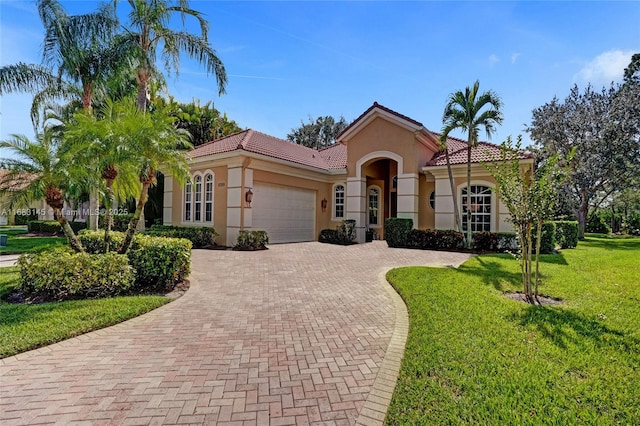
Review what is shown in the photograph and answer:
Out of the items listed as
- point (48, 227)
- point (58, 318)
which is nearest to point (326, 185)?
point (58, 318)

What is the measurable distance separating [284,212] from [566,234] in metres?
15.2

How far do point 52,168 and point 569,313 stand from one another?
11119 millimetres

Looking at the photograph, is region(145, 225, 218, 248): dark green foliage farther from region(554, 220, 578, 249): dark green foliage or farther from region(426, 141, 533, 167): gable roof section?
region(554, 220, 578, 249): dark green foliage

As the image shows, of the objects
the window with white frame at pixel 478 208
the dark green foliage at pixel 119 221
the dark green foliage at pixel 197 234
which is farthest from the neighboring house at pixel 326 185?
the dark green foliage at pixel 119 221

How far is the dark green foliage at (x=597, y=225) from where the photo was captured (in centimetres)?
3728

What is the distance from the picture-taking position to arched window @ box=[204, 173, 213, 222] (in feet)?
57.9

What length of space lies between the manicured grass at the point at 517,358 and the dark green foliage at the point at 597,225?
3701 centimetres

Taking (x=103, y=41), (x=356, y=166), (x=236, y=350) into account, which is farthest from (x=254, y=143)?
(x=236, y=350)

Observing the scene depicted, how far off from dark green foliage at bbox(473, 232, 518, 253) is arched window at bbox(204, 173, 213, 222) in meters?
13.1

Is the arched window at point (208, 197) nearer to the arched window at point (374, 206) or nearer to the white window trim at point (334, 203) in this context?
the white window trim at point (334, 203)

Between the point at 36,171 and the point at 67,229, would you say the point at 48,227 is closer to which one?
the point at 67,229

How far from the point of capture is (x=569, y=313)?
616 cm

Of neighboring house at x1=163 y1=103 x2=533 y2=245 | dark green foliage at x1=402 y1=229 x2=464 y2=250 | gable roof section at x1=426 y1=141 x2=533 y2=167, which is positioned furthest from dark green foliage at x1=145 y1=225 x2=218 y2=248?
gable roof section at x1=426 y1=141 x2=533 y2=167

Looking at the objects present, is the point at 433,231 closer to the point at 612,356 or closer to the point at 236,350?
the point at 612,356
